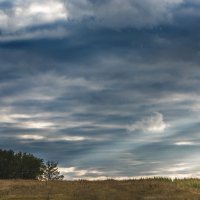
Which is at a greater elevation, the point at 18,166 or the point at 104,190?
the point at 18,166

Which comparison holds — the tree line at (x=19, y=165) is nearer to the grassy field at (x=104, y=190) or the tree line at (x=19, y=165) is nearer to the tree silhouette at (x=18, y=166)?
the tree silhouette at (x=18, y=166)

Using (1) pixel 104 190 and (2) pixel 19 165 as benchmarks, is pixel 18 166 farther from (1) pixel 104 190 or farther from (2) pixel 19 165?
(1) pixel 104 190

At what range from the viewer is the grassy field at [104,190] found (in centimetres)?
5259

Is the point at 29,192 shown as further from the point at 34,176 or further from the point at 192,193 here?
the point at 34,176

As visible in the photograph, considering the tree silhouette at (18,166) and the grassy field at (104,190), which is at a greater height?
the tree silhouette at (18,166)

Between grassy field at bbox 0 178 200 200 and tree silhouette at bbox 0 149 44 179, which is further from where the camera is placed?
tree silhouette at bbox 0 149 44 179

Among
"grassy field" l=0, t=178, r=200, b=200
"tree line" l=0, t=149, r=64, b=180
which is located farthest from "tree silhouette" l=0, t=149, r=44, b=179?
"grassy field" l=0, t=178, r=200, b=200

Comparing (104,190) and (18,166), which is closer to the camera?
(104,190)

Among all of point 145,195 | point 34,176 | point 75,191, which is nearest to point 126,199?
point 145,195

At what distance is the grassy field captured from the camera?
52.6 m

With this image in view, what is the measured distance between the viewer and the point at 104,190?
55344 millimetres

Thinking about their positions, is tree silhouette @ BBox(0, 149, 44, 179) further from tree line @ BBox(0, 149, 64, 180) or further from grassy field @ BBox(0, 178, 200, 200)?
grassy field @ BBox(0, 178, 200, 200)

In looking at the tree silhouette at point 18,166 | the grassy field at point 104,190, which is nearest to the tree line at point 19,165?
the tree silhouette at point 18,166

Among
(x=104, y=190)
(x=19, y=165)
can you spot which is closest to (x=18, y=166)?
(x=19, y=165)
